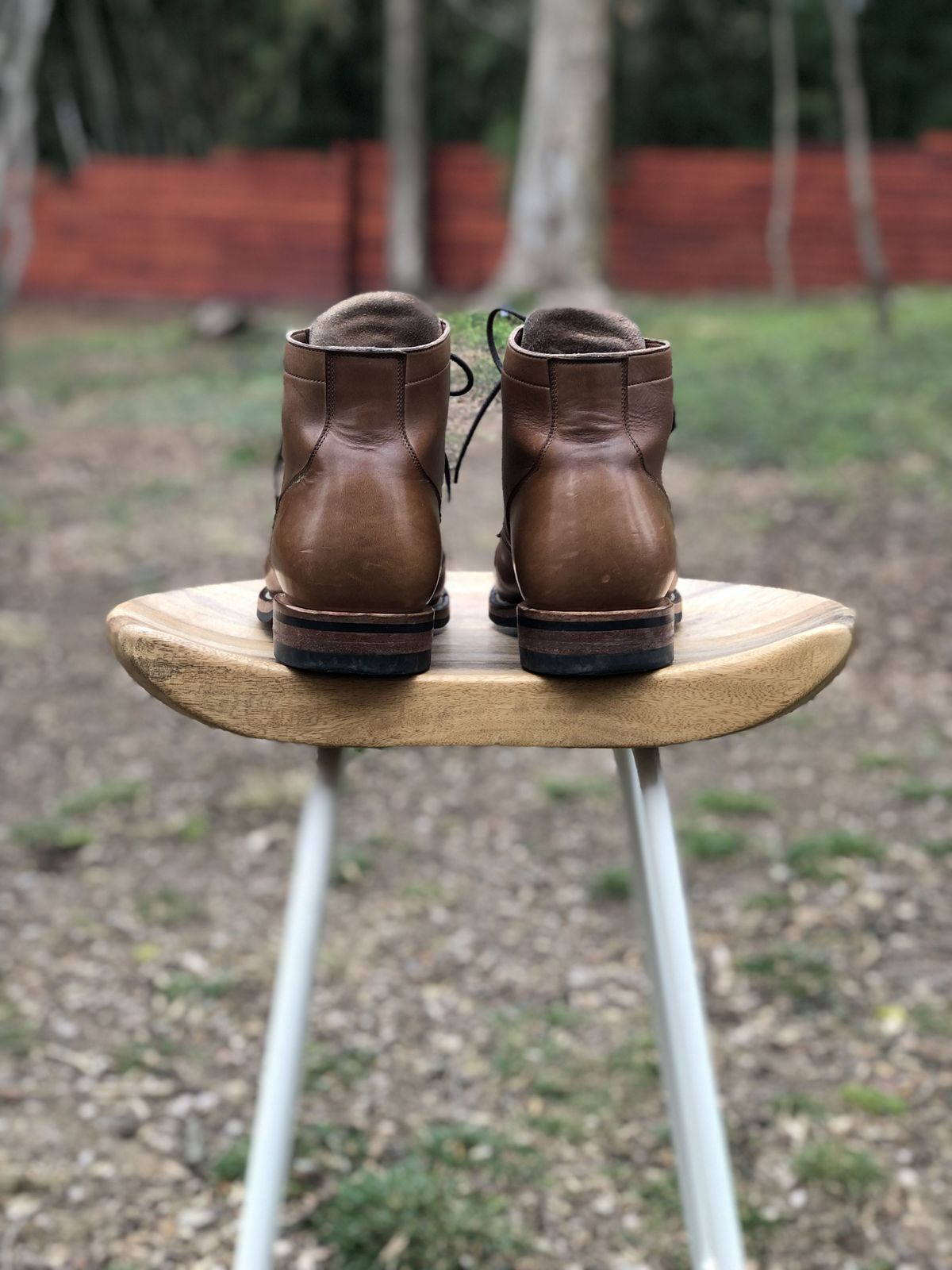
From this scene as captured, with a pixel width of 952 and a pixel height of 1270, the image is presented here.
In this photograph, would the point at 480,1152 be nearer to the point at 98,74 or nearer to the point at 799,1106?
the point at 799,1106

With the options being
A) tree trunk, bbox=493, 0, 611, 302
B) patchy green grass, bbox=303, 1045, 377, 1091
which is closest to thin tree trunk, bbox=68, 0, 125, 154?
tree trunk, bbox=493, 0, 611, 302

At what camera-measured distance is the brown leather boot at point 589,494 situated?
1.33 metres

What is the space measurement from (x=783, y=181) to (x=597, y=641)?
1454cm

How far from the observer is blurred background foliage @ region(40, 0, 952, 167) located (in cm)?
1741

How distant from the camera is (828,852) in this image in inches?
136

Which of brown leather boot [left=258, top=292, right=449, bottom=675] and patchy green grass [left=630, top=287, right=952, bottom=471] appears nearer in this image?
brown leather boot [left=258, top=292, right=449, bottom=675]

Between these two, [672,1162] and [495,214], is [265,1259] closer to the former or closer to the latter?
[672,1162]

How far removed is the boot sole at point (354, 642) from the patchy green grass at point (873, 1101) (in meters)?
1.63

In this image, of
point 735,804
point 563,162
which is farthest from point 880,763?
point 563,162

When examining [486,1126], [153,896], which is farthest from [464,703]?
[153,896]

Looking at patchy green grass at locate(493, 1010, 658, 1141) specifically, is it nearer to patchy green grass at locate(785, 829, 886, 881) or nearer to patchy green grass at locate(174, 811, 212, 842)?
patchy green grass at locate(785, 829, 886, 881)

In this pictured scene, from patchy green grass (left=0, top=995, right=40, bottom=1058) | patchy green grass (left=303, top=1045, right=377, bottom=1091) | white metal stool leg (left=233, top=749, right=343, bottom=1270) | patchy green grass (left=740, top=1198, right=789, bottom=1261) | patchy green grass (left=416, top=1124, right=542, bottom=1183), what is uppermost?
white metal stool leg (left=233, top=749, right=343, bottom=1270)

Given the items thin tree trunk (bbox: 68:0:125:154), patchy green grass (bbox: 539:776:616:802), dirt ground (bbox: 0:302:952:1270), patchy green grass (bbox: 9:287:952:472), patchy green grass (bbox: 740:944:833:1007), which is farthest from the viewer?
thin tree trunk (bbox: 68:0:125:154)

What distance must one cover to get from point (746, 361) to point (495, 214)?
681cm
